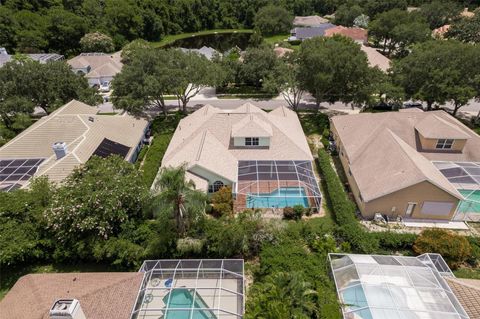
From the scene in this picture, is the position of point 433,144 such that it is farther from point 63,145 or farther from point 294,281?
point 63,145

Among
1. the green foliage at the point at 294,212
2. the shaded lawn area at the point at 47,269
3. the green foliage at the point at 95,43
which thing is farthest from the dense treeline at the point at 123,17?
the green foliage at the point at 294,212

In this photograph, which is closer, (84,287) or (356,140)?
(84,287)

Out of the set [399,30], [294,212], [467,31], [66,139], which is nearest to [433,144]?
[294,212]

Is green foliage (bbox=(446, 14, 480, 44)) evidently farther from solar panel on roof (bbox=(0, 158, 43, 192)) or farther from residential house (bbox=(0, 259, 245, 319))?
solar panel on roof (bbox=(0, 158, 43, 192))

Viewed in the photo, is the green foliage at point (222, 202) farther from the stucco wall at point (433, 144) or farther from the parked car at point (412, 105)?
the parked car at point (412, 105)

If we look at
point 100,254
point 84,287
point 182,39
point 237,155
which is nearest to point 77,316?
point 84,287

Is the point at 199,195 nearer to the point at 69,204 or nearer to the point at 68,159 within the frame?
the point at 69,204

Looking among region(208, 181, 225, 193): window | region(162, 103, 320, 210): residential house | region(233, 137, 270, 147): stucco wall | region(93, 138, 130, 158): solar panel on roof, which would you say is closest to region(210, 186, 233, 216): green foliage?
region(162, 103, 320, 210): residential house

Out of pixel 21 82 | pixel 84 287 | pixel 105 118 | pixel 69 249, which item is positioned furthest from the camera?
pixel 21 82
